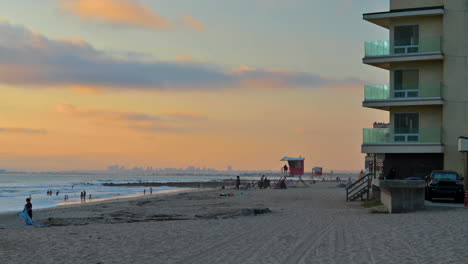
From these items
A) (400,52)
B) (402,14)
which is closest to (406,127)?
(400,52)

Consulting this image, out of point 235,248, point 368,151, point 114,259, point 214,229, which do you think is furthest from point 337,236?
point 368,151

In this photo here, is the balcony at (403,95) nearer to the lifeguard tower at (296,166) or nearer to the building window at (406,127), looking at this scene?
the building window at (406,127)

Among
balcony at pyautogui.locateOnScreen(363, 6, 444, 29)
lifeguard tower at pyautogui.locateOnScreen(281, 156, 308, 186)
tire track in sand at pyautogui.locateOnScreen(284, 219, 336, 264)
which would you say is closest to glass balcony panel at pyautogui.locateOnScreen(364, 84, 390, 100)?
balcony at pyautogui.locateOnScreen(363, 6, 444, 29)

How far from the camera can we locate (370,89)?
36844 millimetres

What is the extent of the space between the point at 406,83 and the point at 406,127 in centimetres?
305

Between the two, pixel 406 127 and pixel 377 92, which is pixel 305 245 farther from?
pixel 406 127

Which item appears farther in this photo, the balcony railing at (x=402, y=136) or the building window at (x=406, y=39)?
the building window at (x=406, y=39)

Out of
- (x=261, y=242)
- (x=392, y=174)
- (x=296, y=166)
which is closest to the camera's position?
(x=261, y=242)

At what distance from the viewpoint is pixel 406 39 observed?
1453 inches

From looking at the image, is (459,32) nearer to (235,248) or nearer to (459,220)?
(459,220)

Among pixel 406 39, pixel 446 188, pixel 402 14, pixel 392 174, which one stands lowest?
pixel 446 188

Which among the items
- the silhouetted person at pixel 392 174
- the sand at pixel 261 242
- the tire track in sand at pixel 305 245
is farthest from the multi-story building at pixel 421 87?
the tire track in sand at pixel 305 245

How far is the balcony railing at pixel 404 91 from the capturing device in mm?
35594

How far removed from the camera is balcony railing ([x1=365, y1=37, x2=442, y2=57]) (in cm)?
3575
